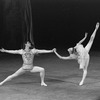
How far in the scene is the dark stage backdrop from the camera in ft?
56.3

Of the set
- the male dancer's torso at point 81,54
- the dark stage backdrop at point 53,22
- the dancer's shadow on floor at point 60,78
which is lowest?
the dark stage backdrop at point 53,22

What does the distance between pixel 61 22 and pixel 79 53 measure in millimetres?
17267

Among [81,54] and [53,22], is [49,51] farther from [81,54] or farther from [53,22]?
[53,22]

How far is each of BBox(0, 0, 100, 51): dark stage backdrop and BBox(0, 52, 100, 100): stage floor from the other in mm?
4389

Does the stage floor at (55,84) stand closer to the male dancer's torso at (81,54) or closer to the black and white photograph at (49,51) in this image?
the black and white photograph at (49,51)

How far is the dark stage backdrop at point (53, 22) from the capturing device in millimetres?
17172

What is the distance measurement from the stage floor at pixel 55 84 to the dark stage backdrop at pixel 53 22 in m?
4.39

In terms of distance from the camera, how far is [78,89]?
8258mm

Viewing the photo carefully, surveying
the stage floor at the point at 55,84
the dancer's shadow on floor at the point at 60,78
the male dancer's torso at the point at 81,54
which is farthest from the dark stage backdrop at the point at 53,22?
the male dancer's torso at the point at 81,54

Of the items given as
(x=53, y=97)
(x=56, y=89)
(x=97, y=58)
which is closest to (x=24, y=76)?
(x=56, y=89)

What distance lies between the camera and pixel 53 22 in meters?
25.3

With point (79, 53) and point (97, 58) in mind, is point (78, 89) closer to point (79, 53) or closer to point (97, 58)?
point (79, 53)

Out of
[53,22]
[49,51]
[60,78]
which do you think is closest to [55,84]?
[60,78]

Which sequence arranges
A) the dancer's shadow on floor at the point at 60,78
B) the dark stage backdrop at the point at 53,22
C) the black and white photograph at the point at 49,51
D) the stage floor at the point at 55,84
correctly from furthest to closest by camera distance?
the dark stage backdrop at the point at 53,22
the dancer's shadow on floor at the point at 60,78
the black and white photograph at the point at 49,51
the stage floor at the point at 55,84
